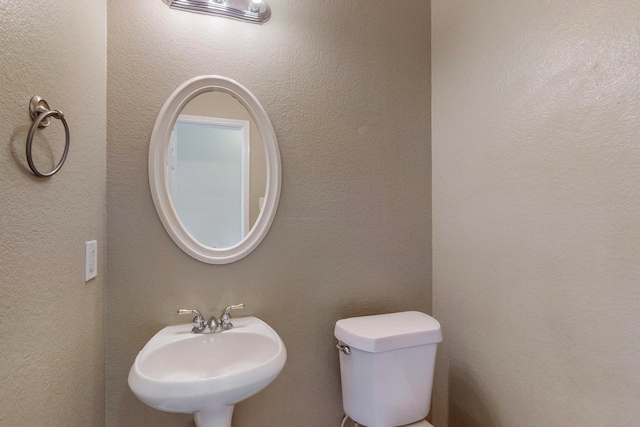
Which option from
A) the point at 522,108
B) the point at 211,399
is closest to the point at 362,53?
the point at 522,108

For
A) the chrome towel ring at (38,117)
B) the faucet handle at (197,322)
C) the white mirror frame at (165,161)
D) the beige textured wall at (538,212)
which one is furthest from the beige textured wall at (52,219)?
the beige textured wall at (538,212)

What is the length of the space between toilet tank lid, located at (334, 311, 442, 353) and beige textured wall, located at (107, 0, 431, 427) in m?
0.18

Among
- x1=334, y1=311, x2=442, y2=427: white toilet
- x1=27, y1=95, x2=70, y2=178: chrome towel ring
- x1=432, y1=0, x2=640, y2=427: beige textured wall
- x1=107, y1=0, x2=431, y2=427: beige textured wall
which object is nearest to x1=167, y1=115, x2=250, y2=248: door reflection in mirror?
x1=107, y1=0, x2=431, y2=427: beige textured wall

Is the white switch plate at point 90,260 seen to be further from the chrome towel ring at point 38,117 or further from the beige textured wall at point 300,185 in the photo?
the chrome towel ring at point 38,117

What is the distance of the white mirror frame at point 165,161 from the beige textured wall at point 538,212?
2.72 feet

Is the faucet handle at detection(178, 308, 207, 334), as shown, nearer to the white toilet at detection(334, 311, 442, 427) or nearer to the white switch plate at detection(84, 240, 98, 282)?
the white switch plate at detection(84, 240, 98, 282)

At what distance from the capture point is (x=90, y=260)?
1.05 meters

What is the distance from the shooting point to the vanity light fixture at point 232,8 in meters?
1.26

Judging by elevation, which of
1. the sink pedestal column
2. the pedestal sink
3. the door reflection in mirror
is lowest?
the sink pedestal column


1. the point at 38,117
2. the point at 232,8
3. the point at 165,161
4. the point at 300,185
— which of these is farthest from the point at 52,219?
the point at 232,8

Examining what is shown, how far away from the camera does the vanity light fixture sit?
4.12 ft

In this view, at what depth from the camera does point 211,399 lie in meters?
0.88

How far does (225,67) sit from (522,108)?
1.16 m

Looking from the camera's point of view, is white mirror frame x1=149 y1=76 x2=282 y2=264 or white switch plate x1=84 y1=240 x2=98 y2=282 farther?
white mirror frame x1=149 y1=76 x2=282 y2=264
